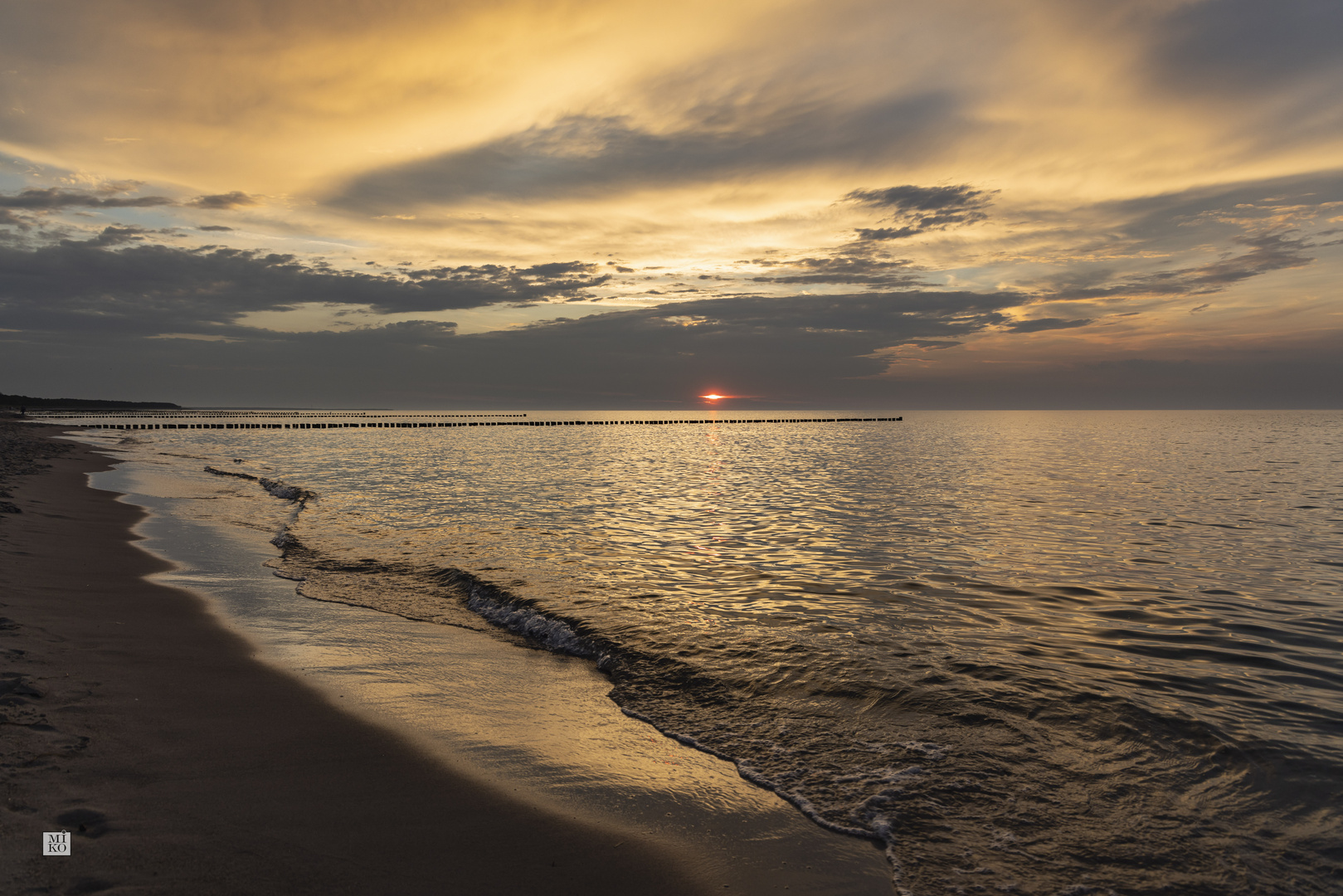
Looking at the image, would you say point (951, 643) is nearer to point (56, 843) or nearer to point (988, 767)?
point (988, 767)

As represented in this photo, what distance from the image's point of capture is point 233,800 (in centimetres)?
600

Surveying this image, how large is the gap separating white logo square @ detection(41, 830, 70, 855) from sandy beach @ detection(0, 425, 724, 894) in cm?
5

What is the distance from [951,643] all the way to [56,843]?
11642 mm

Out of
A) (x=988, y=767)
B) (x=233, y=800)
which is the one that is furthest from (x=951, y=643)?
(x=233, y=800)

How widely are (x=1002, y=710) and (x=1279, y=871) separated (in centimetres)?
326

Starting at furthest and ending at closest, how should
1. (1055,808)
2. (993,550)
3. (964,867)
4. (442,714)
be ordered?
(993,550) → (442,714) → (1055,808) → (964,867)

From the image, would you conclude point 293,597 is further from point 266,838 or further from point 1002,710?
point 1002,710

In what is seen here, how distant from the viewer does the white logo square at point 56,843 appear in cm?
493

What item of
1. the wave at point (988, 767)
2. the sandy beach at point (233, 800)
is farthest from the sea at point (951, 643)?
the sandy beach at point (233, 800)

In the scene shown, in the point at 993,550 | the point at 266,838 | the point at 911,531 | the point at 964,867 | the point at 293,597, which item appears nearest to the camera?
the point at 266,838

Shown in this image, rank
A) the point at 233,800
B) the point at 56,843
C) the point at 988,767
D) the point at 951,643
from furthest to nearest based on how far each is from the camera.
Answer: the point at 951,643, the point at 988,767, the point at 233,800, the point at 56,843

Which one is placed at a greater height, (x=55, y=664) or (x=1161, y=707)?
(x=55, y=664)

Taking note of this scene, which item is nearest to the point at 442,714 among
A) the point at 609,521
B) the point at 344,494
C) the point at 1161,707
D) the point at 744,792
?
the point at 744,792

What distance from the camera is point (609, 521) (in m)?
25.6
